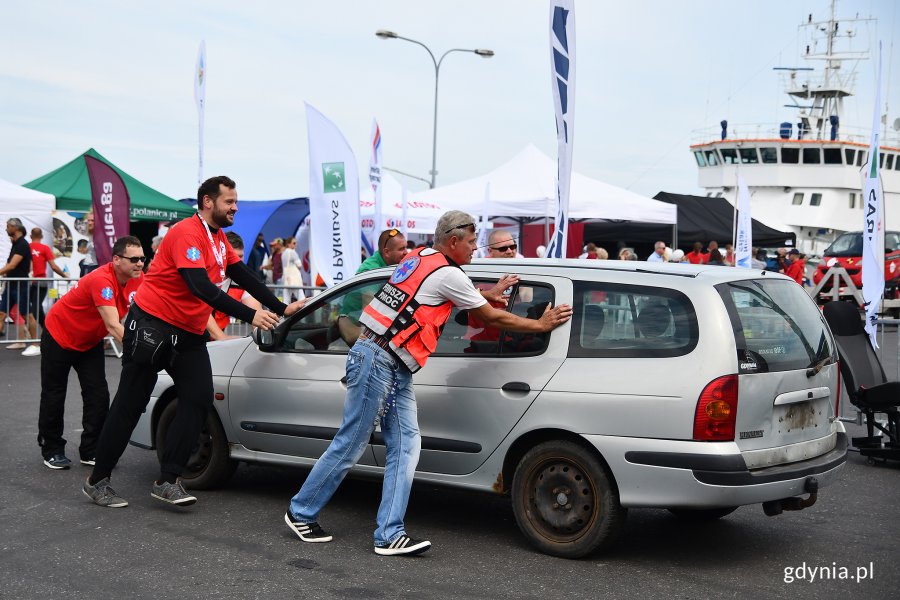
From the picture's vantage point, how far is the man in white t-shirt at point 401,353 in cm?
501

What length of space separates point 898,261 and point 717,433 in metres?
22.7

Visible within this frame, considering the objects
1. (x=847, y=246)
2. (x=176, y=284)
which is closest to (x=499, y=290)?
(x=176, y=284)

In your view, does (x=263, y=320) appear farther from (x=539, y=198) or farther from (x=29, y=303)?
(x=539, y=198)

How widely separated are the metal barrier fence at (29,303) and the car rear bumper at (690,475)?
10216 millimetres

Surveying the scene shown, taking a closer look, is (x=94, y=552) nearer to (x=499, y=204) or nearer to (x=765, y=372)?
(x=765, y=372)

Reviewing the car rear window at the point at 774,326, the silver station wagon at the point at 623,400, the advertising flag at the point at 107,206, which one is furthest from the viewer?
the advertising flag at the point at 107,206

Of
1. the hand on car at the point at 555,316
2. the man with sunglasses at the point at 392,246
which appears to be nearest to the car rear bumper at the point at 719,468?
the hand on car at the point at 555,316

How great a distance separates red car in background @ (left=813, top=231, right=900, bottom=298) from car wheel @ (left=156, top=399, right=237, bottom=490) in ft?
65.5

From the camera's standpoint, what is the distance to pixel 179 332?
5.80 meters

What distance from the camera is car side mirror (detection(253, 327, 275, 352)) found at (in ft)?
20.3

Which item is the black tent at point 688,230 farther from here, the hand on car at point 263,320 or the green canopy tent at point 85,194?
the hand on car at point 263,320

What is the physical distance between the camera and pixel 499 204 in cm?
2039

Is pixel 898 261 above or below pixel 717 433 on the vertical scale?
above

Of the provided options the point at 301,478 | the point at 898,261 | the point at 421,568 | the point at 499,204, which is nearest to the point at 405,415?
the point at 421,568
